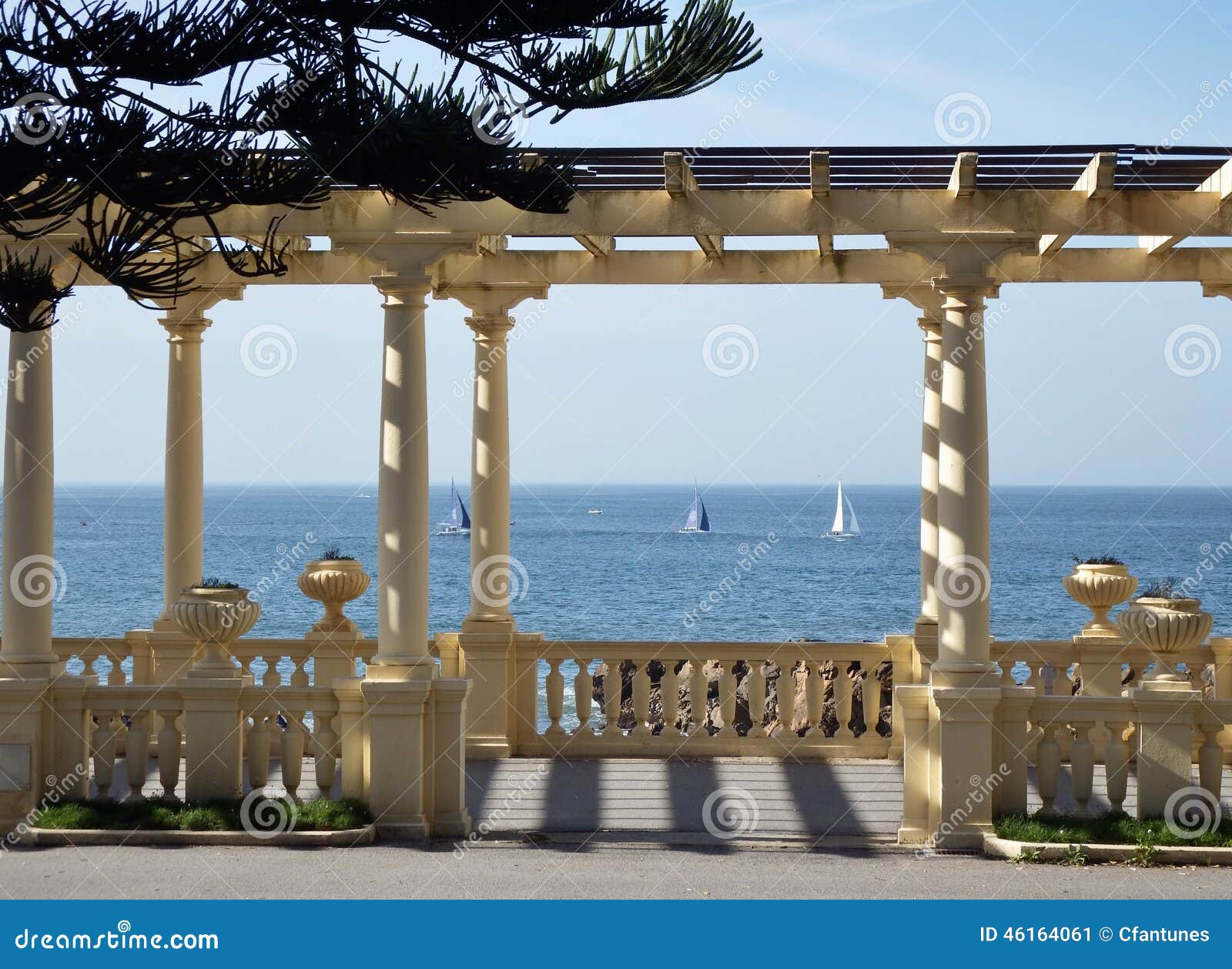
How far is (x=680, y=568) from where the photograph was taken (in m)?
89.0

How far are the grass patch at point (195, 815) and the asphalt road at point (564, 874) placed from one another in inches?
10.4

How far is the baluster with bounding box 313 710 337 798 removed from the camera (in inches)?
434

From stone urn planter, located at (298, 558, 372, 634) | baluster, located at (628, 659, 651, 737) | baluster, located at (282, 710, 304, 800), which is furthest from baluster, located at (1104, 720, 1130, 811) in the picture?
stone urn planter, located at (298, 558, 372, 634)

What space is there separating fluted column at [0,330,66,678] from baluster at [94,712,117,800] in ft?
1.85

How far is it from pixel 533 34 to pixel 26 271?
3.35m

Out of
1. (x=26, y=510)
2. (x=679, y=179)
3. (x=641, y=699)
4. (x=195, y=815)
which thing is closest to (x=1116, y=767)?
(x=641, y=699)

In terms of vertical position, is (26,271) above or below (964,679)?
above

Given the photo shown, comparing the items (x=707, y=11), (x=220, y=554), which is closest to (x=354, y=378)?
(x=220, y=554)

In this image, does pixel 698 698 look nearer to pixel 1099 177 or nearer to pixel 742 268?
pixel 742 268

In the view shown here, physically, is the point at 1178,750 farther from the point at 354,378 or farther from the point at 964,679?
the point at 354,378

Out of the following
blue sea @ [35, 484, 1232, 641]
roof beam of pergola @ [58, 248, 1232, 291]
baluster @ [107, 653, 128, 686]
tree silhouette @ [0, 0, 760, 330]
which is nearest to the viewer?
tree silhouette @ [0, 0, 760, 330]

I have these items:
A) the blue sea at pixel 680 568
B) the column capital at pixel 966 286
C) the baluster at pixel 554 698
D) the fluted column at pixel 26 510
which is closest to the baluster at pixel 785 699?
the baluster at pixel 554 698

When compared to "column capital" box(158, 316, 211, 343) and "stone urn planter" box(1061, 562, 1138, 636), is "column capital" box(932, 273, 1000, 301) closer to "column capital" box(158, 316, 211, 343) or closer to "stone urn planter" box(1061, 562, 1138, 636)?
"stone urn planter" box(1061, 562, 1138, 636)

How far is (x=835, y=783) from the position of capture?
42.1 feet
